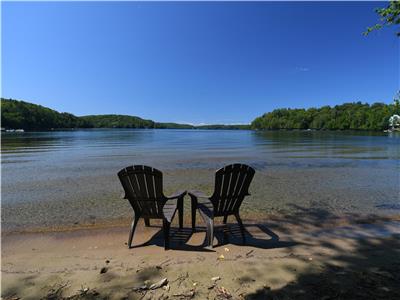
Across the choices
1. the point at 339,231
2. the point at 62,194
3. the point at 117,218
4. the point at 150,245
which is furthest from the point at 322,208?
the point at 62,194

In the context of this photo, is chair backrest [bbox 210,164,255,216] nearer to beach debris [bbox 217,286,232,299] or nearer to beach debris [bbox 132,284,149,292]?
beach debris [bbox 217,286,232,299]

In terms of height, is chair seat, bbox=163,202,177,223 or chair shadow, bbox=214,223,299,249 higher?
chair seat, bbox=163,202,177,223

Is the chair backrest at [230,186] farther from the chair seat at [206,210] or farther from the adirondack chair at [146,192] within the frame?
the adirondack chair at [146,192]

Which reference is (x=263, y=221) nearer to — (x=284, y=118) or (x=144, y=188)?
(x=144, y=188)

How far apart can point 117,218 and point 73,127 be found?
19325cm

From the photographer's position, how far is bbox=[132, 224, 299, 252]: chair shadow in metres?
4.01

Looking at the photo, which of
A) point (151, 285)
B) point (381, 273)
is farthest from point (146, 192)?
point (381, 273)

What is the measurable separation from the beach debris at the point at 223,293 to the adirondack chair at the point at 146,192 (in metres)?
1.36

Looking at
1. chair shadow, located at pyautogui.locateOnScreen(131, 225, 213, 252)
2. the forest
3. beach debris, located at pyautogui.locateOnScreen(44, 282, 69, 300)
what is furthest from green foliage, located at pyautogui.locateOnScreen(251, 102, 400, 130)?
beach debris, located at pyautogui.locateOnScreen(44, 282, 69, 300)

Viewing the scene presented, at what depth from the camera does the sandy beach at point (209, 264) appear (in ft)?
8.97

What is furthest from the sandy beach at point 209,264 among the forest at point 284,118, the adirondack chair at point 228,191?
the forest at point 284,118

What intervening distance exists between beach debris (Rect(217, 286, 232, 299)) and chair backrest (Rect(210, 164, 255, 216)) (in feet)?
4.85

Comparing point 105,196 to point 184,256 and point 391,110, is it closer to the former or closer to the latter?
point 184,256

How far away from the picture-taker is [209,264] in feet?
11.0
